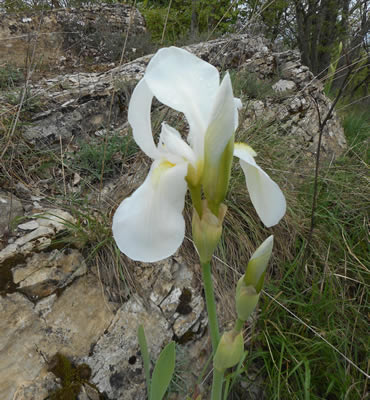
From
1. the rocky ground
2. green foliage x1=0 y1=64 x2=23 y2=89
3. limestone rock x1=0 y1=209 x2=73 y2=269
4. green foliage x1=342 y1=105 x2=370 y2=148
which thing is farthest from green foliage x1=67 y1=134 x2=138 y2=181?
green foliage x1=342 y1=105 x2=370 y2=148

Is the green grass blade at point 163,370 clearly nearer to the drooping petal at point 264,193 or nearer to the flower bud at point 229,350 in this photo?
the flower bud at point 229,350

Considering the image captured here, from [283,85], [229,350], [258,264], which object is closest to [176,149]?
[258,264]

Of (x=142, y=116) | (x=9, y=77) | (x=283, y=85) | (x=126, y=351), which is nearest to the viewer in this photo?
(x=142, y=116)

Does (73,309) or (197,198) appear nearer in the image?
(197,198)

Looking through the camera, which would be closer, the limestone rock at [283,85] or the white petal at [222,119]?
the white petal at [222,119]

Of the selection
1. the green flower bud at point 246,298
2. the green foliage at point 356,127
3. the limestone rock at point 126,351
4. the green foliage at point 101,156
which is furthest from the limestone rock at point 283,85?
the green flower bud at point 246,298

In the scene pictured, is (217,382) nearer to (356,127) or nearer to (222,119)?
(222,119)

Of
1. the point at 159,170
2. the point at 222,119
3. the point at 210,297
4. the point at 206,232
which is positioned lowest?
the point at 210,297
